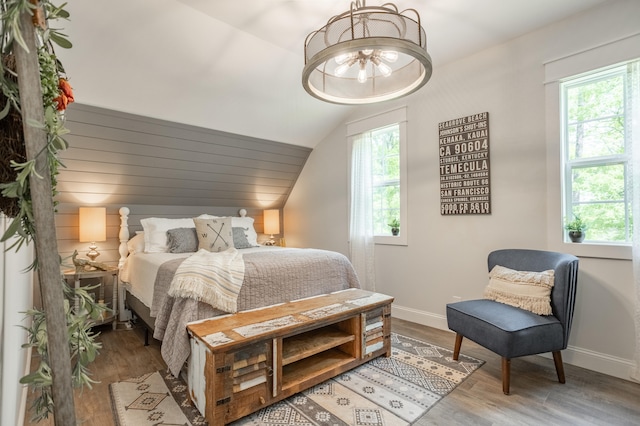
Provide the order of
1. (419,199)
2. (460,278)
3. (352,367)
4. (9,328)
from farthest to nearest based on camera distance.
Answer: (419,199), (460,278), (352,367), (9,328)

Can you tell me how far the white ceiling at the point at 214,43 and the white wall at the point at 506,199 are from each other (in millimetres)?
→ 195

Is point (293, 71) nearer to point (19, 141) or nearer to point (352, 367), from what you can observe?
point (352, 367)

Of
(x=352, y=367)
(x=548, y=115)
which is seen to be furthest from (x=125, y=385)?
(x=548, y=115)

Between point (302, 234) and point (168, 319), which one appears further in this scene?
point (302, 234)

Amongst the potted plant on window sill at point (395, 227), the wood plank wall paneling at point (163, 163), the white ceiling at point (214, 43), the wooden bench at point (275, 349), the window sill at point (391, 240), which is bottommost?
the wooden bench at point (275, 349)

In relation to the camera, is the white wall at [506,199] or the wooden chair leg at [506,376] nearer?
the wooden chair leg at [506,376]

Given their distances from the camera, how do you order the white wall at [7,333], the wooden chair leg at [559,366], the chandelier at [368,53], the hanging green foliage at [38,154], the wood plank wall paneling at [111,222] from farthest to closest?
the wood plank wall paneling at [111,222]
the wooden chair leg at [559,366]
the chandelier at [368,53]
the white wall at [7,333]
the hanging green foliage at [38,154]

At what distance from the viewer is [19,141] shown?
1.68ft

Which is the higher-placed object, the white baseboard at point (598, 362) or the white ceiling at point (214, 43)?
the white ceiling at point (214, 43)

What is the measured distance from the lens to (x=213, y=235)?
10.6 feet

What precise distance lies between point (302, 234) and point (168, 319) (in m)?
2.75

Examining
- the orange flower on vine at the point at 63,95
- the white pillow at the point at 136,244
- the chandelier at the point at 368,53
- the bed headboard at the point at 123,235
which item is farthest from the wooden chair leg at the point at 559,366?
the bed headboard at the point at 123,235

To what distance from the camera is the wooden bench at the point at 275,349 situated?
1674 mm

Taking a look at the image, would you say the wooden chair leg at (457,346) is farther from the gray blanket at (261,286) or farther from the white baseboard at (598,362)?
the gray blanket at (261,286)
